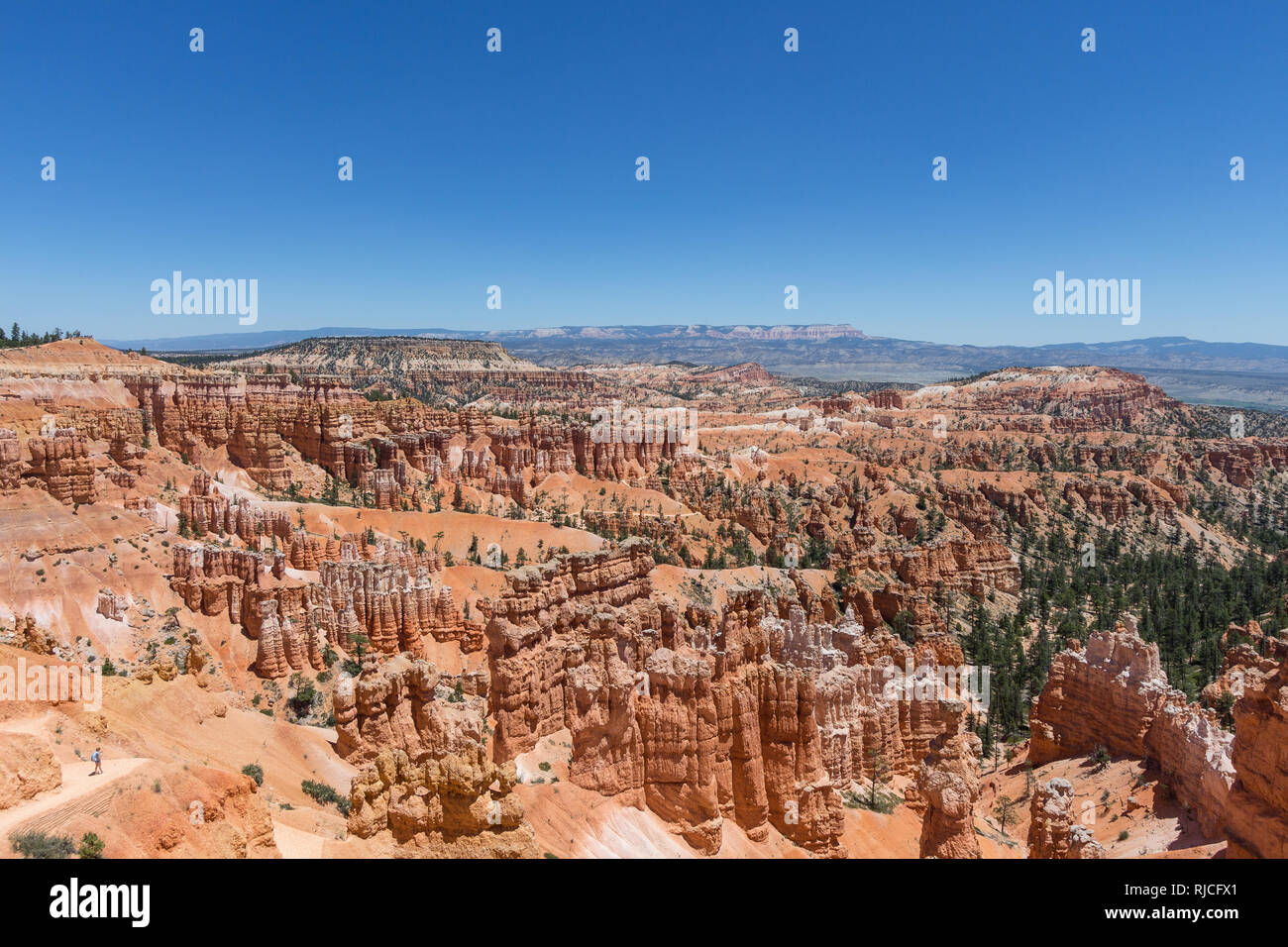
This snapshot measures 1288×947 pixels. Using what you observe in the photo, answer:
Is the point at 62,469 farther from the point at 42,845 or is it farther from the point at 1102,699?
→ the point at 1102,699

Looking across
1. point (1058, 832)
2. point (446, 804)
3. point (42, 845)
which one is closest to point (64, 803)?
point (42, 845)

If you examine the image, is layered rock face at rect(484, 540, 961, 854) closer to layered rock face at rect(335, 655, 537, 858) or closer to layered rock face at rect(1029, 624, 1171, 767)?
layered rock face at rect(335, 655, 537, 858)

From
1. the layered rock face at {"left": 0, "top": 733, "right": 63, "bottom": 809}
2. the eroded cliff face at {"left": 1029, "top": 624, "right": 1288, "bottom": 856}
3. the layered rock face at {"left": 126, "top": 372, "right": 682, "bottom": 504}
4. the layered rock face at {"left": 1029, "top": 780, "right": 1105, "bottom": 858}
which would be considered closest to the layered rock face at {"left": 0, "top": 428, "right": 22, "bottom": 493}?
the layered rock face at {"left": 126, "top": 372, "right": 682, "bottom": 504}

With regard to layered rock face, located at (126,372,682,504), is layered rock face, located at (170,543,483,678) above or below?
below
